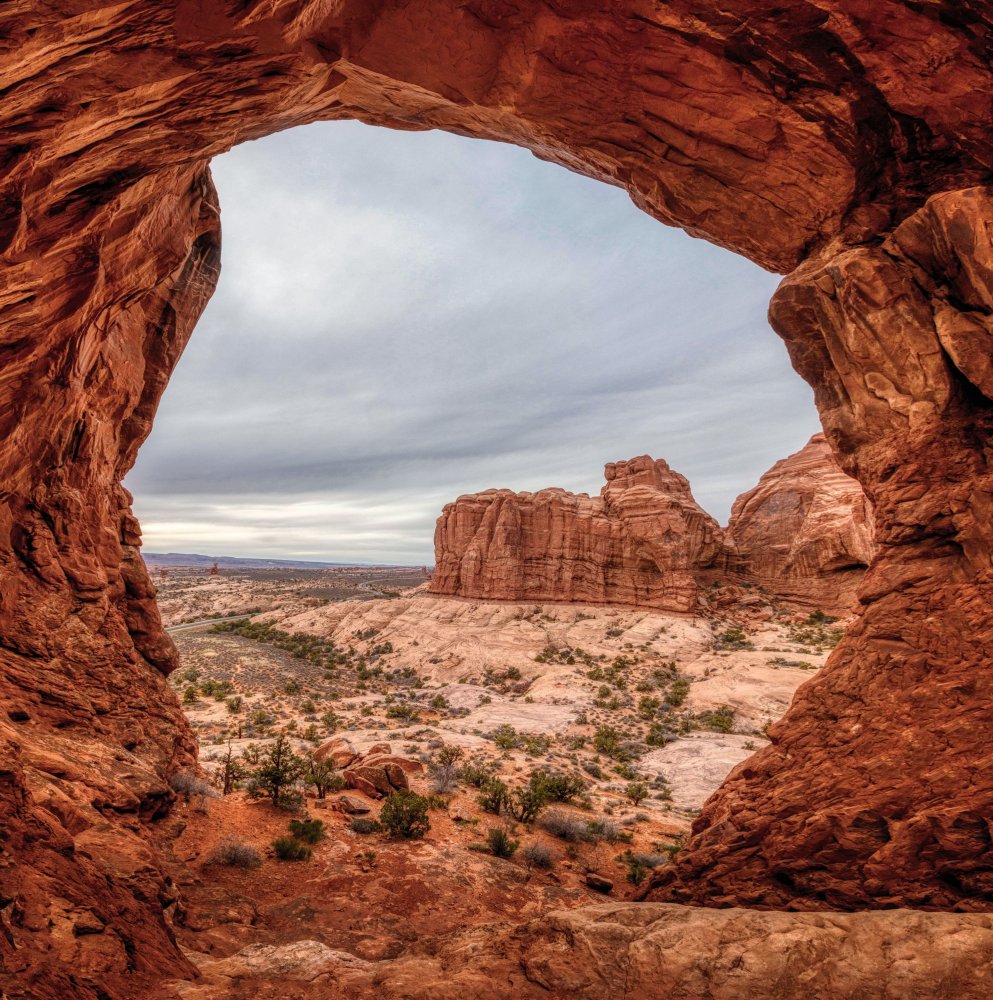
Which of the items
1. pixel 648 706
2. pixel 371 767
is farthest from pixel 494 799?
pixel 648 706

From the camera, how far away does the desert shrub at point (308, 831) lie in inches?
444

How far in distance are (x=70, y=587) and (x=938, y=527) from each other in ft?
55.3

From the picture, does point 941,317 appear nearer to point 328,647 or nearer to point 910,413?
point 910,413

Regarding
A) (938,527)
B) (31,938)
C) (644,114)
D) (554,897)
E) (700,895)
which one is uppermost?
(644,114)

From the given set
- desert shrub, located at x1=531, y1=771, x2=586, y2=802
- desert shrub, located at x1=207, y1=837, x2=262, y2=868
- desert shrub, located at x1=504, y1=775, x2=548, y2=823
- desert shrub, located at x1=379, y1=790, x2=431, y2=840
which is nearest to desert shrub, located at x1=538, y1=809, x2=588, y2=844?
desert shrub, located at x1=504, y1=775, x2=548, y2=823

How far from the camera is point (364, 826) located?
12172 mm

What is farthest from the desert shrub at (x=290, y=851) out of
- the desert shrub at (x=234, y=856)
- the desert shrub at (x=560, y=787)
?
the desert shrub at (x=560, y=787)

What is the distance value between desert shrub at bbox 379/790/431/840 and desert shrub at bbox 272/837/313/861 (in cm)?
215

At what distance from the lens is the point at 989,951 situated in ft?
15.1

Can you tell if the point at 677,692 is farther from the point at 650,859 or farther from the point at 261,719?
the point at 261,719

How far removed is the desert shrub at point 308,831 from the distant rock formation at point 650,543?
38.5m

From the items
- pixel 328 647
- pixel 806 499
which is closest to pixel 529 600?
pixel 328 647

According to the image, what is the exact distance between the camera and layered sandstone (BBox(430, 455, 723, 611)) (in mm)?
47125

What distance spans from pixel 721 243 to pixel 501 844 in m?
15.2
